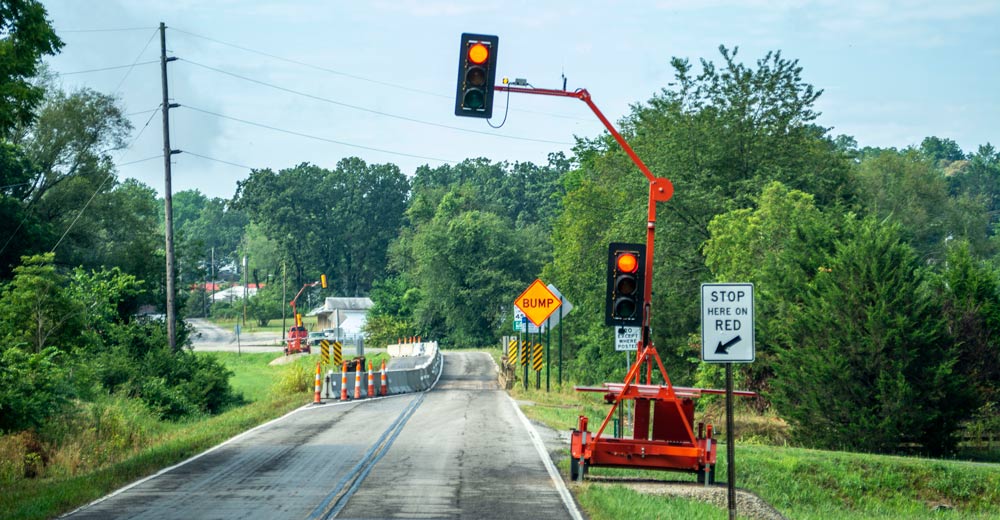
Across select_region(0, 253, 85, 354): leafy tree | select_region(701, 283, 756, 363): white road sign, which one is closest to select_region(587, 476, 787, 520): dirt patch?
select_region(701, 283, 756, 363): white road sign

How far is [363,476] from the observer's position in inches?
638

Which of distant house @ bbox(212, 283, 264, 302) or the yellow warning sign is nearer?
the yellow warning sign

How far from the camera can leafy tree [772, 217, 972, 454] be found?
89.4 ft

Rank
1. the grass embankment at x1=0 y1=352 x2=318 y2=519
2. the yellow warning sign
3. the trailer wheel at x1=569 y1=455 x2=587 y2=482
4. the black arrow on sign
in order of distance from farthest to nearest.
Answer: the yellow warning sign, the trailer wheel at x1=569 y1=455 x2=587 y2=482, the grass embankment at x1=0 y1=352 x2=318 y2=519, the black arrow on sign

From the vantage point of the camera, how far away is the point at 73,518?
41.1ft

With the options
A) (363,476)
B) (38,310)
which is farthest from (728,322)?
(38,310)

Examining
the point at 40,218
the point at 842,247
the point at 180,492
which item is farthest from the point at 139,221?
the point at 180,492

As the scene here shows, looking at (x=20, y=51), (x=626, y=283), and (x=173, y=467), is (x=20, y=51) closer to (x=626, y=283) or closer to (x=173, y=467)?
(x=173, y=467)

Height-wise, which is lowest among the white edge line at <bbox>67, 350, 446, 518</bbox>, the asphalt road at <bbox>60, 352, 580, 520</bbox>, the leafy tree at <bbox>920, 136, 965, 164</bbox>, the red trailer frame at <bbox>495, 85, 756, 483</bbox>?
the white edge line at <bbox>67, 350, 446, 518</bbox>

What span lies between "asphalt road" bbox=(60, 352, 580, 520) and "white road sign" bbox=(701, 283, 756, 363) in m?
2.85

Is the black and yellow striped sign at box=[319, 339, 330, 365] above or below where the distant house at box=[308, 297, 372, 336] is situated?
below

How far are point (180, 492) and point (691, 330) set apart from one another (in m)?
35.9

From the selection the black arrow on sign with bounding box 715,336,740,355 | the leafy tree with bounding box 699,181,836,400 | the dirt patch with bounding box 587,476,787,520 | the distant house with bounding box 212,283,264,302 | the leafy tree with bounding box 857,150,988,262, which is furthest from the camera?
the distant house with bounding box 212,283,264,302

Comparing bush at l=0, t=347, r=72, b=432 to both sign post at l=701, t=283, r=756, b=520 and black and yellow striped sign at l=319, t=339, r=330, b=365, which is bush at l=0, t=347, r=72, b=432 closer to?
sign post at l=701, t=283, r=756, b=520
